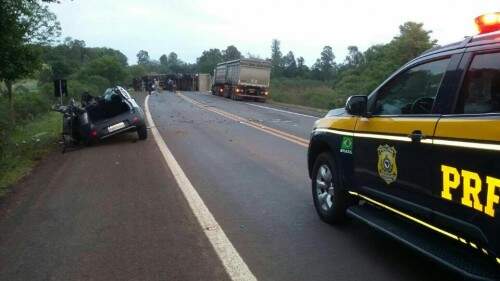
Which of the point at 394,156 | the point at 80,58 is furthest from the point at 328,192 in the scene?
the point at 80,58

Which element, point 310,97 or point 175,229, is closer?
point 175,229

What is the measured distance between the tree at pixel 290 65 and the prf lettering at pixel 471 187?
127392mm

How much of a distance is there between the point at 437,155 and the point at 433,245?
0.72m

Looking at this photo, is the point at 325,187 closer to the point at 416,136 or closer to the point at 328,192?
the point at 328,192

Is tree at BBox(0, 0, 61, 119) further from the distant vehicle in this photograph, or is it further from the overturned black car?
the distant vehicle

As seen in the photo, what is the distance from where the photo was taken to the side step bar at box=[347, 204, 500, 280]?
3844 mm

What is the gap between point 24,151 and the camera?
44.0 ft

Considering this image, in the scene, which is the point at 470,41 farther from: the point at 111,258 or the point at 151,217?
the point at 151,217

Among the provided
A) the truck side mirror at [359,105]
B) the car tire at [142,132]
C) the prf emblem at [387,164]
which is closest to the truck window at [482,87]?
the prf emblem at [387,164]

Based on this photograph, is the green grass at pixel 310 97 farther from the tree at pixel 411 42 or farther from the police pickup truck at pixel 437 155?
the police pickup truck at pixel 437 155

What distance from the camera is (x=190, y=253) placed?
18.0 ft

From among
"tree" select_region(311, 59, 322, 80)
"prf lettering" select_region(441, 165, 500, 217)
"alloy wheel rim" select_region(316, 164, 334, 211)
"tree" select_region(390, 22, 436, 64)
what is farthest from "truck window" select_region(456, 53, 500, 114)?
"tree" select_region(311, 59, 322, 80)

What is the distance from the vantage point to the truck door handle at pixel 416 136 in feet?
14.7

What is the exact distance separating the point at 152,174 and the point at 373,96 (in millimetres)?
5226
